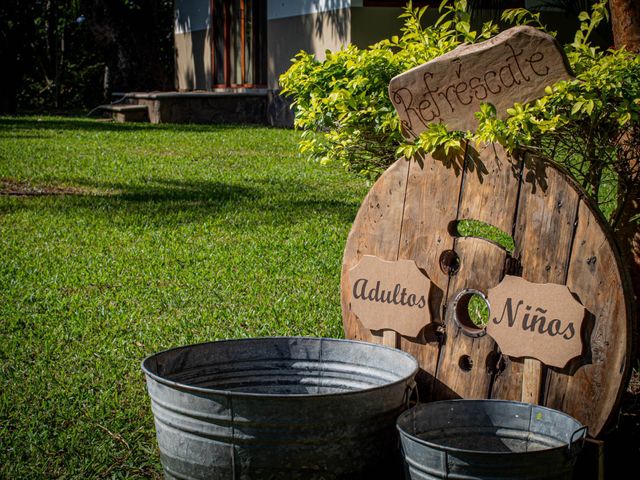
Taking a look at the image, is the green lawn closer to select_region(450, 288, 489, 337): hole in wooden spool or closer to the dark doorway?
select_region(450, 288, 489, 337): hole in wooden spool

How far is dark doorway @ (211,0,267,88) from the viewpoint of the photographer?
19438 mm

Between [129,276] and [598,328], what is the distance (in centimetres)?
409

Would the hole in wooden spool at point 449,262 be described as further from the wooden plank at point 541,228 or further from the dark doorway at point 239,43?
the dark doorway at point 239,43

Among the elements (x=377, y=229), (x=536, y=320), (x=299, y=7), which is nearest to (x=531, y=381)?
(x=536, y=320)

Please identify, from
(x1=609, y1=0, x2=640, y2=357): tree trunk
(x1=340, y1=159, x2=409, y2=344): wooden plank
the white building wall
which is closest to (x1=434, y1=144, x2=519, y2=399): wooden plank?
(x1=340, y1=159, x2=409, y2=344): wooden plank

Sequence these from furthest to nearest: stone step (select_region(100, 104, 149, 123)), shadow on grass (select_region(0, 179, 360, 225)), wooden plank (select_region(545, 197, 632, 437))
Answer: stone step (select_region(100, 104, 149, 123)), shadow on grass (select_region(0, 179, 360, 225)), wooden plank (select_region(545, 197, 632, 437))

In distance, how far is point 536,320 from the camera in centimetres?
304

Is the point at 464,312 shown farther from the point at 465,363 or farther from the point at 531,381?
the point at 531,381

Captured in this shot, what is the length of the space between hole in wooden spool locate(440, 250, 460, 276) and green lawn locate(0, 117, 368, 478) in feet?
4.50

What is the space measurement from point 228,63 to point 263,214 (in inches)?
508

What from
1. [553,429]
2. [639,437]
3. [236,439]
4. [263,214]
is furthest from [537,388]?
[263,214]

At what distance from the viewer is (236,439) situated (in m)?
2.65

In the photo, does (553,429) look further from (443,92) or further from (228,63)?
(228,63)

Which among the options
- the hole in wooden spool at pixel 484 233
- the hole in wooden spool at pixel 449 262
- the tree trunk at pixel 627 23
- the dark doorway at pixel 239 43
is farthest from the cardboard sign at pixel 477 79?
the dark doorway at pixel 239 43
